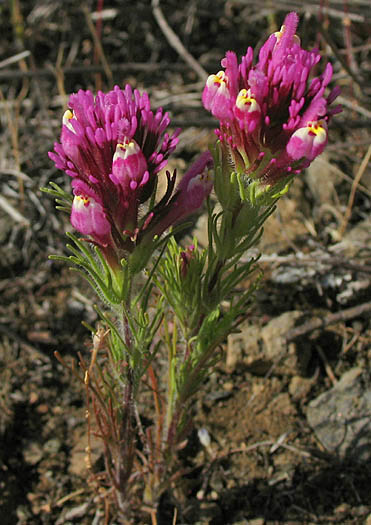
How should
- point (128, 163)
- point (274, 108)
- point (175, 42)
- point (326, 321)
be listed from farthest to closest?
1. point (175, 42)
2. point (326, 321)
3. point (274, 108)
4. point (128, 163)

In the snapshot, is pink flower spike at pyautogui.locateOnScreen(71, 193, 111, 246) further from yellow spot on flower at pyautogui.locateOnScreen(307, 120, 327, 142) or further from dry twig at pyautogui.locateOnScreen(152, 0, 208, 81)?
dry twig at pyautogui.locateOnScreen(152, 0, 208, 81)

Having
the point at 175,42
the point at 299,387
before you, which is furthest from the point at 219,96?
the point at 175,42

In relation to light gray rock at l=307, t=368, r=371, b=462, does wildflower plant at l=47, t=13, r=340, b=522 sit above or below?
above

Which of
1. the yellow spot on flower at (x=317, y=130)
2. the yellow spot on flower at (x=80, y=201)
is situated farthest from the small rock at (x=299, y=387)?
the yellow spot on flower at (x=80, y=201)

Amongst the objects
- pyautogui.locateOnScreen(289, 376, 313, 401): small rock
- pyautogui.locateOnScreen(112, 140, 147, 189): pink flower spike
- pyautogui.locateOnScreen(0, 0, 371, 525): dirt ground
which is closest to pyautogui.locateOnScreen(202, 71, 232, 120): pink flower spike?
pyautogui.locateOnScreen(112, 140, 147, 189): pink flower spike

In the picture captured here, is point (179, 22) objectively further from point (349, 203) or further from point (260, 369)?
point (260, 369)

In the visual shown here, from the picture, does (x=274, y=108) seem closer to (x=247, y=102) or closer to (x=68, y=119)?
(x=247, y=102)

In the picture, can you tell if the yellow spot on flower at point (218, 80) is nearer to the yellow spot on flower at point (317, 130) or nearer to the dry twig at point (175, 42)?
the yellow spot on flower at point (317, 130)
